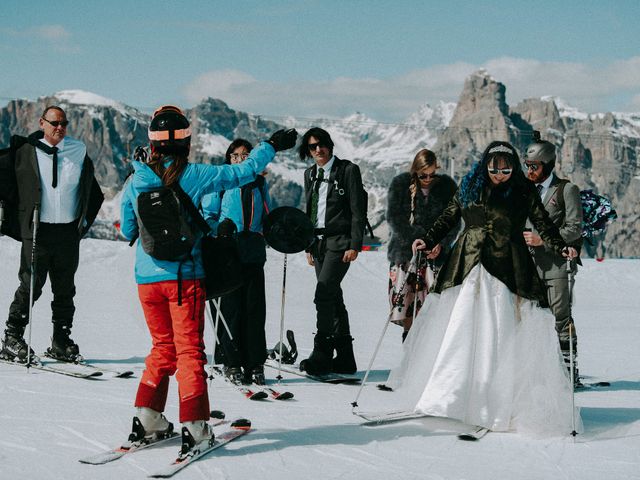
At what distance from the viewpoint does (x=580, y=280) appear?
18828mm

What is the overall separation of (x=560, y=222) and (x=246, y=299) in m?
2.74

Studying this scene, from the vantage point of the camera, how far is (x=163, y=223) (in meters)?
4.33

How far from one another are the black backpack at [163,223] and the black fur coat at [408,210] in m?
3.18

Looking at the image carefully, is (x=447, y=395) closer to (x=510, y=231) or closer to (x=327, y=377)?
(x=510, y=231)

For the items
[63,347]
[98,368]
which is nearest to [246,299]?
[98,368]

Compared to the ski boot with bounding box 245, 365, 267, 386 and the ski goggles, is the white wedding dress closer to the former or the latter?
the ski boot with bounding box 245, 365, 267, 386

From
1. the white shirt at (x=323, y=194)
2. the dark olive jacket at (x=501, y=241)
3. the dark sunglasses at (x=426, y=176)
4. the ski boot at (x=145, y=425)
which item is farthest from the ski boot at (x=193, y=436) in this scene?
the dark sunglasses at (x=426, y=176)

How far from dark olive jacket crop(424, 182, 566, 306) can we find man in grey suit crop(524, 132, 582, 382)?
142 cm

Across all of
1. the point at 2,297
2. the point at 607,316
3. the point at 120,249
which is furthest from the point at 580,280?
the point at 2,297

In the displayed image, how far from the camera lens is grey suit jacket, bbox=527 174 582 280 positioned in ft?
Result: 22.8

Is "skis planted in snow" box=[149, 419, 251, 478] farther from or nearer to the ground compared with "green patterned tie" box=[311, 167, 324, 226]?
nearer to the ground

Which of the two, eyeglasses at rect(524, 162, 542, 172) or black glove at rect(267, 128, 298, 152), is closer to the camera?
black glove at rect(267, 128, 298, 152)

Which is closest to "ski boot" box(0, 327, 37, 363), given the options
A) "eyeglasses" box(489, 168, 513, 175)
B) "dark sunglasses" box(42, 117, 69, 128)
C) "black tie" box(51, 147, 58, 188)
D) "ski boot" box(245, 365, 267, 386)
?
"black tie" box(51, 147, 58, 188)

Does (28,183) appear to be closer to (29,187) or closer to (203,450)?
(29,187)
